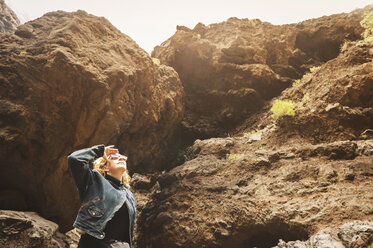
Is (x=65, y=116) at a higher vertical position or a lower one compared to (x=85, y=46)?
lower

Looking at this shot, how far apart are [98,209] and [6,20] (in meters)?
21.0

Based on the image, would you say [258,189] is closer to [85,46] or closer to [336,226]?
[336,226]

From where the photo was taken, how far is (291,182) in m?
4.89

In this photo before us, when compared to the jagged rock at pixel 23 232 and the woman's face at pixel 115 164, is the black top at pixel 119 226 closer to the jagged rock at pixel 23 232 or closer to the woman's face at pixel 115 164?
the woman's face at pixel 115 164

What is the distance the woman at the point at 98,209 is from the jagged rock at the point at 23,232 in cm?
354

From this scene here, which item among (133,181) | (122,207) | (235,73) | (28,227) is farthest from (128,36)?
(122,207)

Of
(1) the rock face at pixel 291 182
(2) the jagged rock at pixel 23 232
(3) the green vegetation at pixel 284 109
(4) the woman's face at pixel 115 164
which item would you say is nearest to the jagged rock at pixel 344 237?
(1) the rock face at pixel 291 182

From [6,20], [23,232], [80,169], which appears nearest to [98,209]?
[80,169]

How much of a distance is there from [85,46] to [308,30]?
38.1 feet

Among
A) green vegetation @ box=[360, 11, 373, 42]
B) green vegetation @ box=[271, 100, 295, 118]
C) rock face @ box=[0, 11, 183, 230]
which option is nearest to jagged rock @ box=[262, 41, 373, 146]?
green vegetation @ box=[271, 100, 295, 118]

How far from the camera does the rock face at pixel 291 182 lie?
154 inches

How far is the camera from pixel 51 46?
20.3 ft

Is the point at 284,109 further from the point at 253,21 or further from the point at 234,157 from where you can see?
the point at 253,21

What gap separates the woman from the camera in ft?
7.55
